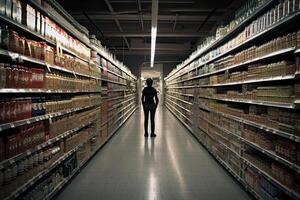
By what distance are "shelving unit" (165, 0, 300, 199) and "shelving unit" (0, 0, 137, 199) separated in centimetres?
252

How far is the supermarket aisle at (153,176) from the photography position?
3.96 metres

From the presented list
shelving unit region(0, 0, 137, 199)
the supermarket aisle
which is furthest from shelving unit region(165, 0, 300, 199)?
shelving unit region(0, 0, 137, 199)

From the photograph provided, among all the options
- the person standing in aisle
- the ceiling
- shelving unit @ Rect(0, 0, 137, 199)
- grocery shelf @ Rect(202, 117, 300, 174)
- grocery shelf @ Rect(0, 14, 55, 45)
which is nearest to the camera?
grocery shelf @ Rect(0, 14, 55, 45)

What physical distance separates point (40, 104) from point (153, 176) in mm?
2223

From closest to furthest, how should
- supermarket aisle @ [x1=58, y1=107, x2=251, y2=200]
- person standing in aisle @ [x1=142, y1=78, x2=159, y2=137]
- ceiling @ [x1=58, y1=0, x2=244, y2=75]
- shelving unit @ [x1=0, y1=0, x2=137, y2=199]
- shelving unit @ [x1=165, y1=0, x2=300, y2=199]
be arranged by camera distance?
shelving unit @ [x1=0, y1=0, x2=137, y2=199]
shelving unit @ [x1=165, y1=0, x2=300, y2=199]
supermarket aisle @ [x1=58, y1=107, x2=251, y2=200]
person standing in aisle @ [x1=142, y1=78, x2=159, y2=137]
ceiling @ [x1=58, y1=0, x2=244, y2=75]

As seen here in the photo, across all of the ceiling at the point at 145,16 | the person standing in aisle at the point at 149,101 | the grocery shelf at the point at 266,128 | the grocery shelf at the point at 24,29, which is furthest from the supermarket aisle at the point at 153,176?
the ceiling at the point at 145,16

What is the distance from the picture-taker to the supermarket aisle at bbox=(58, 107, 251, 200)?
3955 mm

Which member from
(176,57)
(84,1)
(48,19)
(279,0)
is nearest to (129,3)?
(84,1)

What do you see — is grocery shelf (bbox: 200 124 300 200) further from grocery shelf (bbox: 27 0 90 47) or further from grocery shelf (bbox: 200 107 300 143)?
grocery shelf (bbox: 27 0 90 47)

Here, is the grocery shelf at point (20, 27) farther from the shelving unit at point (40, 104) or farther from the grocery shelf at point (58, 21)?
the grocery shelf at point (58, 21)

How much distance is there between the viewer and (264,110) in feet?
12.8

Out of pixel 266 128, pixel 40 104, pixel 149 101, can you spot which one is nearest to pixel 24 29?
pixel 40 104

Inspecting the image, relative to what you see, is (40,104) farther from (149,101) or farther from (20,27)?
(149,101)

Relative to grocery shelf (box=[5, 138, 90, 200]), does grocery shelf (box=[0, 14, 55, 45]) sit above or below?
above
